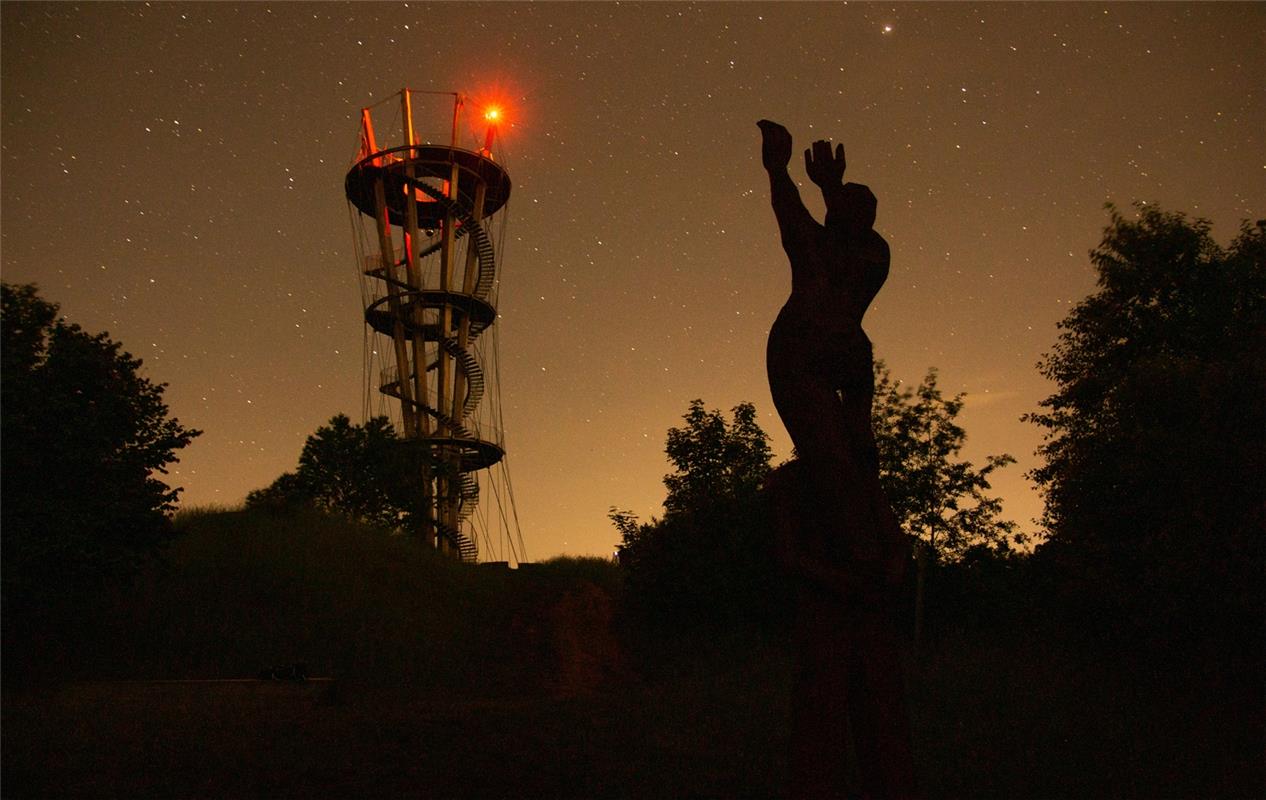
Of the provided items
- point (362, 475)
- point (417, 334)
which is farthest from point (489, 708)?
point (362, 475)

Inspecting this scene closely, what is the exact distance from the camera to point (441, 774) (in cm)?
950

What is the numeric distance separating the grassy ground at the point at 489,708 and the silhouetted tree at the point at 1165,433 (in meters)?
1.69

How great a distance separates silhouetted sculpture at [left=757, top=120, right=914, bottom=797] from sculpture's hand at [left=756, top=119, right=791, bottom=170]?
1 cm

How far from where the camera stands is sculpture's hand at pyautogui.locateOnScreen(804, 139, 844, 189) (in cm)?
780

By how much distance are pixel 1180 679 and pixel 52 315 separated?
67.5 ft

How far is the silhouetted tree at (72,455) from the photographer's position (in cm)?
1429

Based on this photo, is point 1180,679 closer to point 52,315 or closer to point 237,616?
point 237,616

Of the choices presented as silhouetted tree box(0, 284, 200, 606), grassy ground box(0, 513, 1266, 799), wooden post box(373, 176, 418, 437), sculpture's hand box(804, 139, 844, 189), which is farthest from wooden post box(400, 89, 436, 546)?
sculpture's hand box(804, 139, 844, 189)

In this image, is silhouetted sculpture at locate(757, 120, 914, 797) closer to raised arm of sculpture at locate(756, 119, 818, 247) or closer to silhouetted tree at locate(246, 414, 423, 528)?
raised arm of sculpture at locate(756, 119, 818, 247)

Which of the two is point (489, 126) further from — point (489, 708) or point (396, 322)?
point (489, 708)

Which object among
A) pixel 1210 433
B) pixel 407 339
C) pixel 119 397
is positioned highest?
pixel 407 339

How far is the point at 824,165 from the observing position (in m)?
7.86

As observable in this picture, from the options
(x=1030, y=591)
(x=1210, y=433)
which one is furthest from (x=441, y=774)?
(x=1030, y=591)

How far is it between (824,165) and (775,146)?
22.7 inches
